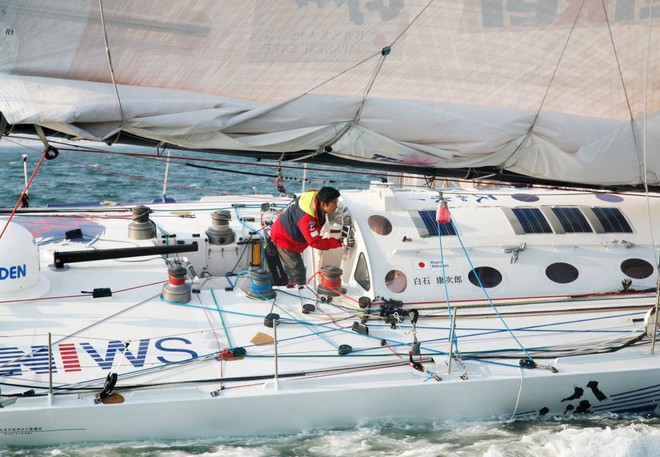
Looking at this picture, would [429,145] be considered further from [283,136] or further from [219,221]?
[219,221]

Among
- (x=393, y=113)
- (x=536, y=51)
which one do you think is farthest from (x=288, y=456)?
(x=536, y=51)

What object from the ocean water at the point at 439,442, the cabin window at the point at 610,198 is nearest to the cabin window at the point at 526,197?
the cabin window at the point at 610,198

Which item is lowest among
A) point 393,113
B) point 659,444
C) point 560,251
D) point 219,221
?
point 659,444

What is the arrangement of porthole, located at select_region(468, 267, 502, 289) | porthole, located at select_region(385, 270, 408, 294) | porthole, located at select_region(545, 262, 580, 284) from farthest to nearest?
porthole, located at select_region(545, 262, 580, 284) < porthole, located at select_region(468, 267, 502, 289) < porthole, located at select_region(385, 270, 408, 294)

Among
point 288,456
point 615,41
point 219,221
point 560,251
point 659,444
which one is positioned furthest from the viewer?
point 219,221

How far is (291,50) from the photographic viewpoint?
589 centimetres

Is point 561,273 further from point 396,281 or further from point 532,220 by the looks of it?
point 396,281

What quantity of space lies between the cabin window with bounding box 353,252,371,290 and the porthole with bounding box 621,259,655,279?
8.50ft

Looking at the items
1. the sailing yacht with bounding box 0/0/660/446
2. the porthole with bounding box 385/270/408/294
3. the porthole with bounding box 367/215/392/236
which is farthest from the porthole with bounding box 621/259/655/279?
the porthole with bounding box 367/215/392/236

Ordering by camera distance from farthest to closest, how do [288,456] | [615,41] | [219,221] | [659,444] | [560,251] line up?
1. [219,221]
2. [560,251]
3. [615,41]
4. [659,444]
5. [288,456]

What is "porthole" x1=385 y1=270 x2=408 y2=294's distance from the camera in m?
6.86

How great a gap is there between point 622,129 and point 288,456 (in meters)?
4.24

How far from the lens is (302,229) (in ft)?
23.2

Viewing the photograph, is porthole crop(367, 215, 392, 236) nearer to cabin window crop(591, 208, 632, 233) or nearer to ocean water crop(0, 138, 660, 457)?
ocean water crop(0, 138, 660, 457)
